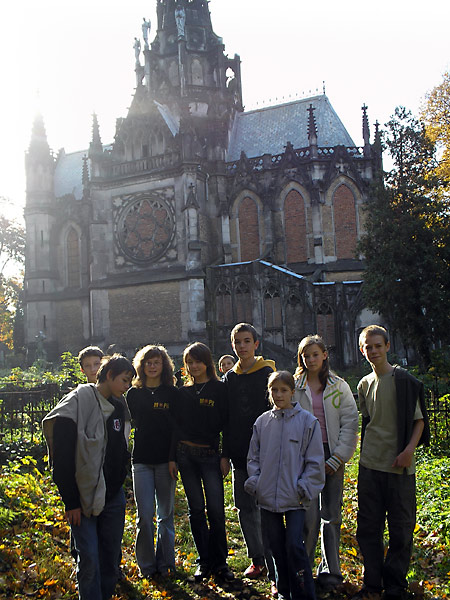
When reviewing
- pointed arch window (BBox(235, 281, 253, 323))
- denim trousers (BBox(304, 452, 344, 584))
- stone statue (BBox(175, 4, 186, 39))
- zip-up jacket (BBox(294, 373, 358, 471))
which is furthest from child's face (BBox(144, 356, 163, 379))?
stone statue (BBox(175, 4, 186, 39))

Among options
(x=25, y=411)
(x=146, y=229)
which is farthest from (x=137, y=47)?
(x=25, y=411)

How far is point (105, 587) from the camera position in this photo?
4551 millimetres

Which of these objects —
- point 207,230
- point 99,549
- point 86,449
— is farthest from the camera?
point 207,230

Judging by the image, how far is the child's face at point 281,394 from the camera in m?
4.92

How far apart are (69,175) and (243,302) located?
17819 millimetres

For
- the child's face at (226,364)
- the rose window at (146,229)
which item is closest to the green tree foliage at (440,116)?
the rose window at (146,229)

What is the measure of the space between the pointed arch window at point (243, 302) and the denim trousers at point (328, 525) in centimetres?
1953

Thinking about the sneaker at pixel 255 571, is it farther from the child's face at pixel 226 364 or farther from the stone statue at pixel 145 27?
the stone statue at pixel 145 27

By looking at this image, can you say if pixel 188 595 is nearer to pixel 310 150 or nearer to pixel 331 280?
pixel 331 280

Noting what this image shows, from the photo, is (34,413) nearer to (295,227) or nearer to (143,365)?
(143,365)

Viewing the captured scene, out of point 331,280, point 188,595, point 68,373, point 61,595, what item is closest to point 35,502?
point 61,595

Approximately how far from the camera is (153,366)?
569 cm

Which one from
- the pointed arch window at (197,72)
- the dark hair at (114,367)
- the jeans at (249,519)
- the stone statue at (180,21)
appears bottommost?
the jeans at (249,519)

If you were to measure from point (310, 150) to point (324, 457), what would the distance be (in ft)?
79.3
